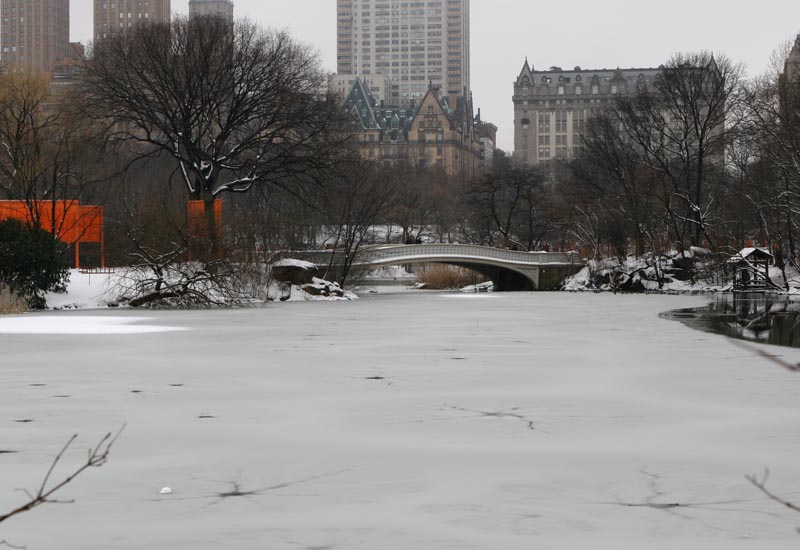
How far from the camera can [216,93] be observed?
44.3 meters

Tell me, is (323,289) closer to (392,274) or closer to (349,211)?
(349,211)

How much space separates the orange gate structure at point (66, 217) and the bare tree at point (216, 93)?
396 cm

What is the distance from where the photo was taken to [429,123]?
→ 188625 millimetres

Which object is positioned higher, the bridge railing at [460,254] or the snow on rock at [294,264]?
the bridge railing at [460,254]

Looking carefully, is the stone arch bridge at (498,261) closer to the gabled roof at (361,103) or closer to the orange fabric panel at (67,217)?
the orange fabric panel at (67,217)

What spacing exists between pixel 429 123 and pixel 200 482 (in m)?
184

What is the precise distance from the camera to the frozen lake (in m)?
6.05

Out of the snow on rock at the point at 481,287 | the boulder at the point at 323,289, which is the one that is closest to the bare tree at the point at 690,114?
the snow on rock at the point at 481,287

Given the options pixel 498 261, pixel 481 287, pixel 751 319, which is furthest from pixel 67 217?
pixel 481 287

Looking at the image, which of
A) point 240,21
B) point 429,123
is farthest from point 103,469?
point 429,123

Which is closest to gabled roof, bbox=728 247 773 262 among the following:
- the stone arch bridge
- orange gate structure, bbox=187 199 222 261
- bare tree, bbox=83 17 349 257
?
the stone arch bridge

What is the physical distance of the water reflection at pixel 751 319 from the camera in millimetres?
22356

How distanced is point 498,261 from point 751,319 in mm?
35680

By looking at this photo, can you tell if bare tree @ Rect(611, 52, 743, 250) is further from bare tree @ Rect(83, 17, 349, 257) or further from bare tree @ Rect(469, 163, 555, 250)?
bare tree @ Rect(83, 17, 349, 257)
